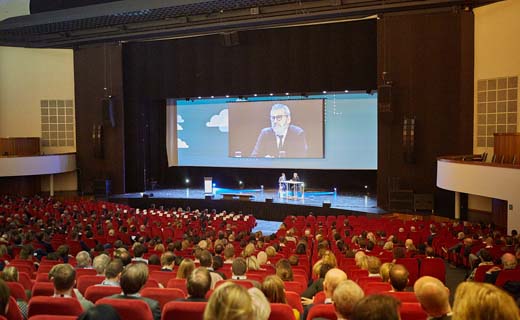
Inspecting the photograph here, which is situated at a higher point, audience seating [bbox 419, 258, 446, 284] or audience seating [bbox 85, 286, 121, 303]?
audience seating [bbox 85, 286, 121, 303]

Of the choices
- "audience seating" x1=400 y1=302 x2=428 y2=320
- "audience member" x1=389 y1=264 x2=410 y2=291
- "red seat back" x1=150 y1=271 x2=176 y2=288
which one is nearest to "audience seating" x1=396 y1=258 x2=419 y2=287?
"audience member" x1=389 y1=264 x2=410 y2=291

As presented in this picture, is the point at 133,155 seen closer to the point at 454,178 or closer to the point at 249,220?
the point at 249,220

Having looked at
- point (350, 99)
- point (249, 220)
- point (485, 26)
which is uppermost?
point (485, 26)

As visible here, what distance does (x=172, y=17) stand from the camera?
23375mm

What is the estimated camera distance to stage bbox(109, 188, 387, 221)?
20.0 m

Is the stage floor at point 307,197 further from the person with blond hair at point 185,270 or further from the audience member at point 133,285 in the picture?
the audience member at point 133,285

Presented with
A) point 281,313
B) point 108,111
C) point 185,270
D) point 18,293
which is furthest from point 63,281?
point 108,111

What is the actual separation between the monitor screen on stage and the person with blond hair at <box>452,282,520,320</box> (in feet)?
69.4

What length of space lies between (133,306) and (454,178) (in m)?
14.6

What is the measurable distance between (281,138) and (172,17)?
7191mm

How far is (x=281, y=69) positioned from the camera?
73.4 feet

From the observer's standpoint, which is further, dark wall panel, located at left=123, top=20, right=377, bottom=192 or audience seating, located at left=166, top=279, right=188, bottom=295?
dark wall panel, located at left=123, top=20, right=377, bottom=192

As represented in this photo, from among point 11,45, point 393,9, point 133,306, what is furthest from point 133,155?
point 133,306

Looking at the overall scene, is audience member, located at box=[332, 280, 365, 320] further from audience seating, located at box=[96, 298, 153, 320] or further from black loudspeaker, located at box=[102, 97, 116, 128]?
black loudspeaker, located at box=[102, 97, 116, 128]
